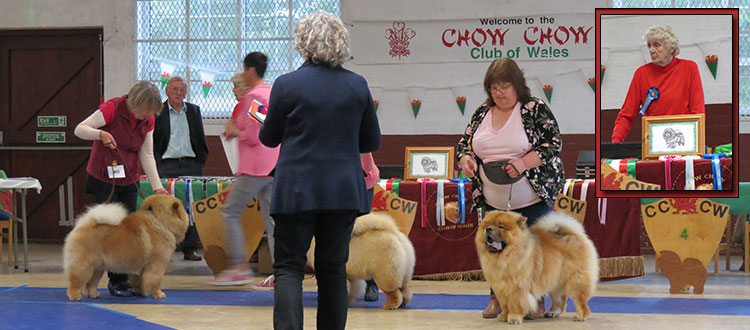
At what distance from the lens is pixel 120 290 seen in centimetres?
479

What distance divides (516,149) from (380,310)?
1184 millimetres

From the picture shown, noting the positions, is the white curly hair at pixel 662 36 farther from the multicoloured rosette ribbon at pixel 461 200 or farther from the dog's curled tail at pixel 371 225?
the dog's curled tail at pixel 371 225

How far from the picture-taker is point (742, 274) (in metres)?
5.82

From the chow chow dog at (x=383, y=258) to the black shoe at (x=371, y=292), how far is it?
222 mm

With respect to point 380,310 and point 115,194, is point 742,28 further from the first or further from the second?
point 115,194

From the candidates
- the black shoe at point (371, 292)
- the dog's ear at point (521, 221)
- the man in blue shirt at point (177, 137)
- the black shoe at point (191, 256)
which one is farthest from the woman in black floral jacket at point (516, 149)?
the black shoe at point (191, 256)

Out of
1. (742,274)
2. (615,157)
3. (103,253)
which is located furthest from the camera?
(742,274)

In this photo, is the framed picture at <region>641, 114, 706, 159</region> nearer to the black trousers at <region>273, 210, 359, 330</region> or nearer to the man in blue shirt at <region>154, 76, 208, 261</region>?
the black trousers at <region>273, 210, 359, 330</region>

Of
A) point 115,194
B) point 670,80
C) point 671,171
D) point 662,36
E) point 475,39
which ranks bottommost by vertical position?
point 115,194

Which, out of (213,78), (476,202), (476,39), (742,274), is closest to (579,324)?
(476,202)

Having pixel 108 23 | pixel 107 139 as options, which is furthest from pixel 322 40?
pixel 108 23

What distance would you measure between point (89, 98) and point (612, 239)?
538 cm

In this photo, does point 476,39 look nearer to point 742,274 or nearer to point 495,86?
point 742,274

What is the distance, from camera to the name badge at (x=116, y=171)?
15.2 ft
